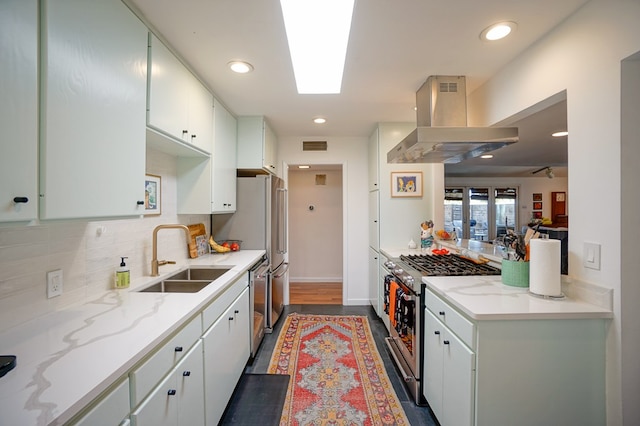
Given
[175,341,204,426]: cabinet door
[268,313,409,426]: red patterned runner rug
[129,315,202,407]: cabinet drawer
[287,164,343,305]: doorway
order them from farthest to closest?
[287,164,343,305]: doorway
[268,313,409,426]: red patterned runner rug
[175,341,204,426]: cabinet door
[129,315,202,407]: cabinet drawer

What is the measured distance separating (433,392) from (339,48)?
95.9 inches

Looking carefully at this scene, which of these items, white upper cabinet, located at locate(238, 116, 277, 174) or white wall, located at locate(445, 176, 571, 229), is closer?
white upper cabinet, located at locate(238, 116, 277, 174)

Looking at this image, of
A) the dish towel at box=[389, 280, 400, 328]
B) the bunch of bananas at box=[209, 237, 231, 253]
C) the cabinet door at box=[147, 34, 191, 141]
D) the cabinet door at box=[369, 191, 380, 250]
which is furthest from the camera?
the cabinet door at box=[369, 191, 380, 250]

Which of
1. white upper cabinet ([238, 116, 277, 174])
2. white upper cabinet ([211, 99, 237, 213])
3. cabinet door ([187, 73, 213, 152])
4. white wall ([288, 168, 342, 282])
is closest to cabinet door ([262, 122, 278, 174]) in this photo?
white upper cabinet ([238, 116, 277, 174])

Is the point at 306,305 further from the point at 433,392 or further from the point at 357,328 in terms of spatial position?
the point at 433,392

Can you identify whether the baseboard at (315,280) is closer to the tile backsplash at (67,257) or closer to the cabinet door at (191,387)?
the tile backsplash at (67,257)

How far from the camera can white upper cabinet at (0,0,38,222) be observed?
83cm

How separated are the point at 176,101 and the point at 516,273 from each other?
2.38 meters

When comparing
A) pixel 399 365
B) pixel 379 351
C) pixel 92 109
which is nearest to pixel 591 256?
pixel 399 365

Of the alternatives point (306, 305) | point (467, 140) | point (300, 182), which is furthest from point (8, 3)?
point (300, 182)

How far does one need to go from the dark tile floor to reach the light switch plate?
1.30m

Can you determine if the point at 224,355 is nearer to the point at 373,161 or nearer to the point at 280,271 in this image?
the point at 280,271

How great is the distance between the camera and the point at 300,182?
5.27m

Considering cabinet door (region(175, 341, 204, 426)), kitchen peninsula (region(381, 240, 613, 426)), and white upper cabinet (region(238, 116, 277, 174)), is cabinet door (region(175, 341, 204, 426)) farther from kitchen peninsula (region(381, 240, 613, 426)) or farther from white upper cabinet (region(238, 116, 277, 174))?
white upper cabinet (region(238, 116, 277, 174))
